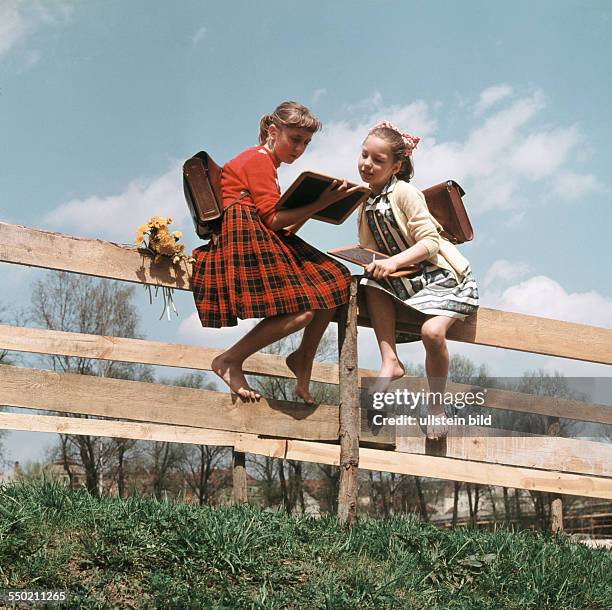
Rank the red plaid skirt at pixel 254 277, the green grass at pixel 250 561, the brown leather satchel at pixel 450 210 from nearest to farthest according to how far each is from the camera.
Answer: the green grass at pixel 250 561, the red plaid skirt at pixel 254 277, the brown leather satchel at pixel 450 210

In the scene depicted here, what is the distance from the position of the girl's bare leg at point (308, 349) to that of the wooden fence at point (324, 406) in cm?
9

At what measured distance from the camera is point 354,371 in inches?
164

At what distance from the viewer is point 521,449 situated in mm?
4938

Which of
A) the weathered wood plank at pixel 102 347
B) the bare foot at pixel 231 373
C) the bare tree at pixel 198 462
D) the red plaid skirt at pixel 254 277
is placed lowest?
the bare tree at pixel 198 462

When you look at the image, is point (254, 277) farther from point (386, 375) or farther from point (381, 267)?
point (386, 375)

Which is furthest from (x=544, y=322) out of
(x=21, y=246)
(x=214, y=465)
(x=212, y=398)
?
(x=214, y=465)

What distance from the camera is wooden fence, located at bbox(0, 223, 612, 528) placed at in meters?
4.09

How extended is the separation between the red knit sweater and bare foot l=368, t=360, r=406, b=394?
1148 mm

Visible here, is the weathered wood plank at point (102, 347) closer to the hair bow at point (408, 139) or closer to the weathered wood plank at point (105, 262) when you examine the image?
the weathered wood plank at point (105, 262)

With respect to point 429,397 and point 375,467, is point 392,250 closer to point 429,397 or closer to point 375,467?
point 429,397

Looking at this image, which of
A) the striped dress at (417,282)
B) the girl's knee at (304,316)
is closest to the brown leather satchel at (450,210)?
the striped dress at (417,282)

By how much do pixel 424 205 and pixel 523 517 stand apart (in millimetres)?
12745

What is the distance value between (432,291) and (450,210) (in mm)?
671

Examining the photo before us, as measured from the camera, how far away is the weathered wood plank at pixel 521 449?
4656 mm
